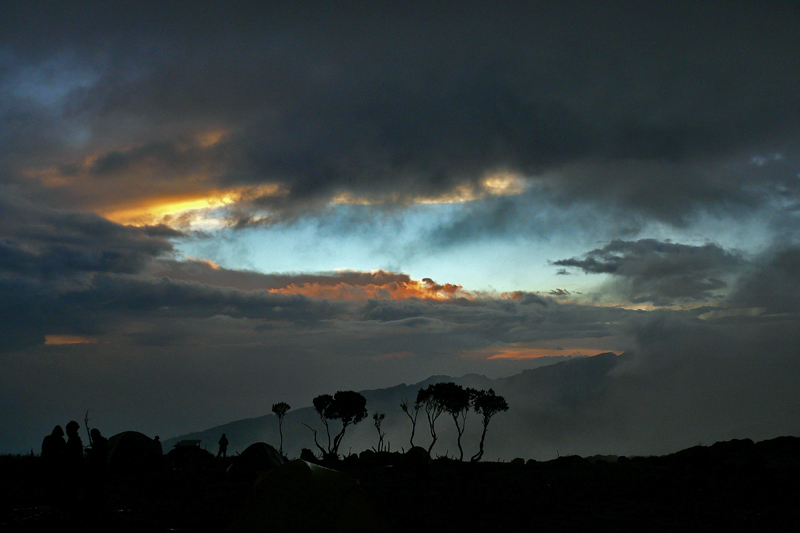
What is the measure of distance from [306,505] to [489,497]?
14.3 m

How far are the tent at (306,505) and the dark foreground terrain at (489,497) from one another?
0.61ft

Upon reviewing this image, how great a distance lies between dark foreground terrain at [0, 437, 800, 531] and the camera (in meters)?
19.5

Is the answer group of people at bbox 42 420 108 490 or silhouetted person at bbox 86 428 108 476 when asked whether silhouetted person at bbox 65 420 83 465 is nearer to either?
group of people at bbox 42 420 108 490

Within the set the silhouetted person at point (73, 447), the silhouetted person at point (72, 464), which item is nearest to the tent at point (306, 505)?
the silhouetted person at point (72, 464)

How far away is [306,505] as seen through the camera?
701 inches

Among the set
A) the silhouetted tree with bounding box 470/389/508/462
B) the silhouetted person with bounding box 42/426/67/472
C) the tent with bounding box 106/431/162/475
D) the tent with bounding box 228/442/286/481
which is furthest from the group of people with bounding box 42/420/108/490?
the silhouetted tree with bounding box 470/389/508/462

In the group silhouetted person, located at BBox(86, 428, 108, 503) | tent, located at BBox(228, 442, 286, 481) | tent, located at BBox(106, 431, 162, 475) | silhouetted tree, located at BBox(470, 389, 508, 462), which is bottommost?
silhouetted tree, located at BBox(470, 389, 508, 462)

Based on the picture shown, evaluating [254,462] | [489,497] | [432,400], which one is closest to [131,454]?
[254,462]

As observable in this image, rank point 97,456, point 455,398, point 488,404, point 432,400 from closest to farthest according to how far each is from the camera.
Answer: point 97,456, point 488,404, point 455,398, point 432,400

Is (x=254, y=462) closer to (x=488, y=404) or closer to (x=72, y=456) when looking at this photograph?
(x=72, y=456)

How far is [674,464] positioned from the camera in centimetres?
4091

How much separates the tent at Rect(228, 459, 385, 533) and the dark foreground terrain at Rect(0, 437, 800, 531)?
19cm

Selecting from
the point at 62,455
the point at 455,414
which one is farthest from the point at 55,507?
the point at 455,414

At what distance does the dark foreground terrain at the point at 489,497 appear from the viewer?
64.0 ft
